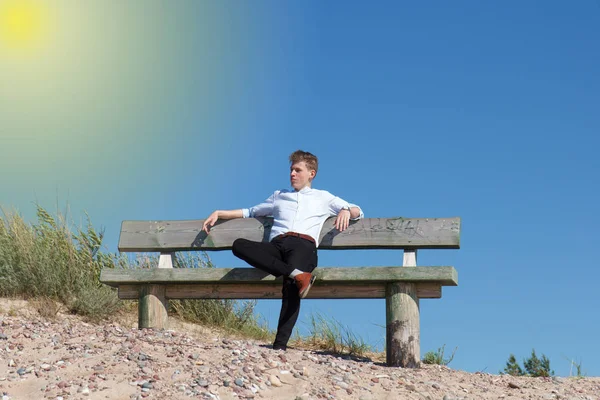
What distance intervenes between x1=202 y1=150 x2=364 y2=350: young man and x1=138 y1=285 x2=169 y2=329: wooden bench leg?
81cm

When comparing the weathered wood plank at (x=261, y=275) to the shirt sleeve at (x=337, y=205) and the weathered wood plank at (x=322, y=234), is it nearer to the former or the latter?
the weathered wood plank at (x=322, y=234)

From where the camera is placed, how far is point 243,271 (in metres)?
6.91

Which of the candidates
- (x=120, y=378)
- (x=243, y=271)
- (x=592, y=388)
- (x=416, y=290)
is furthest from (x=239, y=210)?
(x=592, y=388)

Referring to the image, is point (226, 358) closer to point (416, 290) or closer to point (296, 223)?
point (296, 223)

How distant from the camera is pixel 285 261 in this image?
21.8 ft

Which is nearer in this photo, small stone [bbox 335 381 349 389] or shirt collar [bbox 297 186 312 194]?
small stone [bbox 335 381 349 389]

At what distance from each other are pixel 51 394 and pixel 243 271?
7.82 feet

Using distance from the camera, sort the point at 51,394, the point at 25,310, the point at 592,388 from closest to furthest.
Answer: the point at 51,394
the point at 592,388
the point at 25,310

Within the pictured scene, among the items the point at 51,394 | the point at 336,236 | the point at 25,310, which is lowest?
the point at 51,394

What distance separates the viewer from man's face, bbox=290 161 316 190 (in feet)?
23.3

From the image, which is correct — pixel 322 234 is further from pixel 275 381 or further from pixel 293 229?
pixel 275 381

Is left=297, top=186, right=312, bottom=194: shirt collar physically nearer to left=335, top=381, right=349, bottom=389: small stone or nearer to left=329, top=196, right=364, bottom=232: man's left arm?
left=329, top=196, right=364, bottom=232: man's left arm

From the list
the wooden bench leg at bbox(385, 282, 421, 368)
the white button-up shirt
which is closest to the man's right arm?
the white button-up shirt

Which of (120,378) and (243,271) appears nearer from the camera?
(120,378)
